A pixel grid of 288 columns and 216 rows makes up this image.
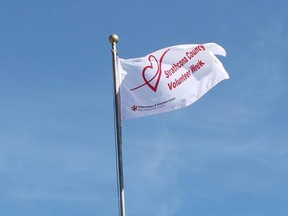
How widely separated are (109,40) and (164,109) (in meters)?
3.02

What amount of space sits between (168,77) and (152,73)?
1.87 ft

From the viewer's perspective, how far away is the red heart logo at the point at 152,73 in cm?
2141

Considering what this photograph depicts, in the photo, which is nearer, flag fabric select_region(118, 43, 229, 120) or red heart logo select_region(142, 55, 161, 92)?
flag fabric select_region(118, 43, 229, 120)

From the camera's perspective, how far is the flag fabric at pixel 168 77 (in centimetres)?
2100

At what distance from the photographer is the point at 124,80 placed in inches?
852

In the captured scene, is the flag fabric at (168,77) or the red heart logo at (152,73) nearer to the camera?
the flag fabric at (168,77)

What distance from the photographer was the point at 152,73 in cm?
2172

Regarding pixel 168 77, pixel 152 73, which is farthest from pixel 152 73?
pixel 168 77

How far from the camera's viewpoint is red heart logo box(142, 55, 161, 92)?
70.2 feet

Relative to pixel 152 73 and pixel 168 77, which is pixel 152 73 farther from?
pixel 168 77

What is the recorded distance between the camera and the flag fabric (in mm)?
21000

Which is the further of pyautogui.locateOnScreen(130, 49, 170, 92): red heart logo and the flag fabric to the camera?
pyautogui.locateOnScreen(130, 49, 170, 92): red heart logo

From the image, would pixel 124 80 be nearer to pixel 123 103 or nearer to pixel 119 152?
pixel 123 103

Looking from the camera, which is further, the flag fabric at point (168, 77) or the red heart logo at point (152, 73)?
the red heart logo at point (152, 73)
